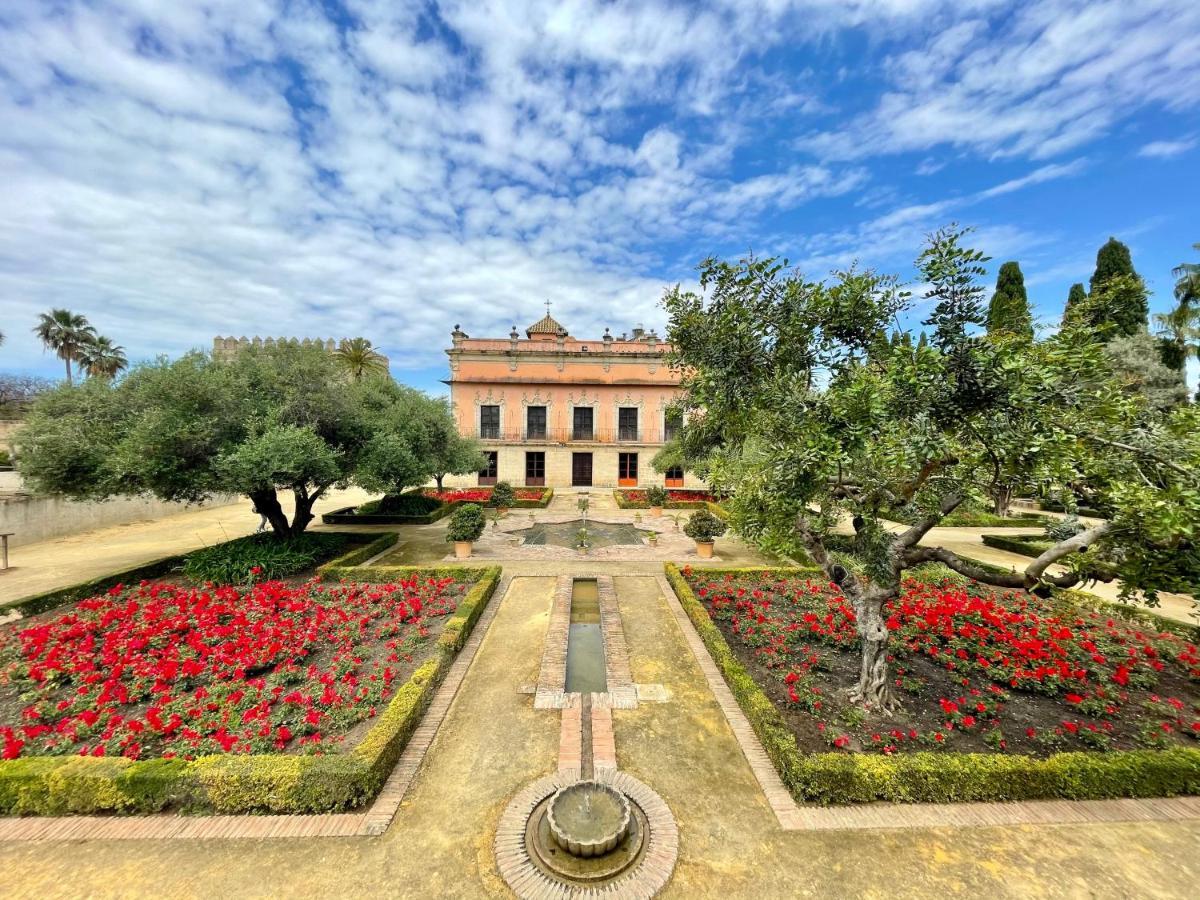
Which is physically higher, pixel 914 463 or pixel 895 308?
pixel 895 308

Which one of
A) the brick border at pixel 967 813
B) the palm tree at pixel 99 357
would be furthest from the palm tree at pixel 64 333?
the brick border at pixel 967 813

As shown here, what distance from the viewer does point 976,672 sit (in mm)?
6797

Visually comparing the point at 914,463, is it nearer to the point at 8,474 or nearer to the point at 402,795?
the point at 402,795

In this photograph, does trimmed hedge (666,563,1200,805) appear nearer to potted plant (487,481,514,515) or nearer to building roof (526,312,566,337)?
potted plant (487,481,514,515)

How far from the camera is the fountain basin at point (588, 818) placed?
12.8 ft

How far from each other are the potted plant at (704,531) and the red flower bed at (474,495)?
11.4m

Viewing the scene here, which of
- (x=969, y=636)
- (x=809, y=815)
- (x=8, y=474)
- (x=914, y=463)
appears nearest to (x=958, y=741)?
(x=809, y=815)

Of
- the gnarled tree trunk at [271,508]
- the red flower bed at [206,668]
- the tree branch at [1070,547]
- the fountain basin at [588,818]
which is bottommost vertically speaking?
the fountain basin at [588,818]

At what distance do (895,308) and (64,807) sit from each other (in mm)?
10601

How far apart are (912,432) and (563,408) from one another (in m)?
24.1

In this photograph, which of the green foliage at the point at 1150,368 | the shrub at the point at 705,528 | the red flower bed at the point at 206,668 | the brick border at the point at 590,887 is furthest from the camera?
the green foliage at the point at 1150,368

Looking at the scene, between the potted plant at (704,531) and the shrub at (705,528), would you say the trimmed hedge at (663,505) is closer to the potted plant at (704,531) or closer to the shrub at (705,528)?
the potted plant at (704,531)

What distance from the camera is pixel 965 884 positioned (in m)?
3.82

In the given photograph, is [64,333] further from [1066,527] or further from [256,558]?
[1066,527]
